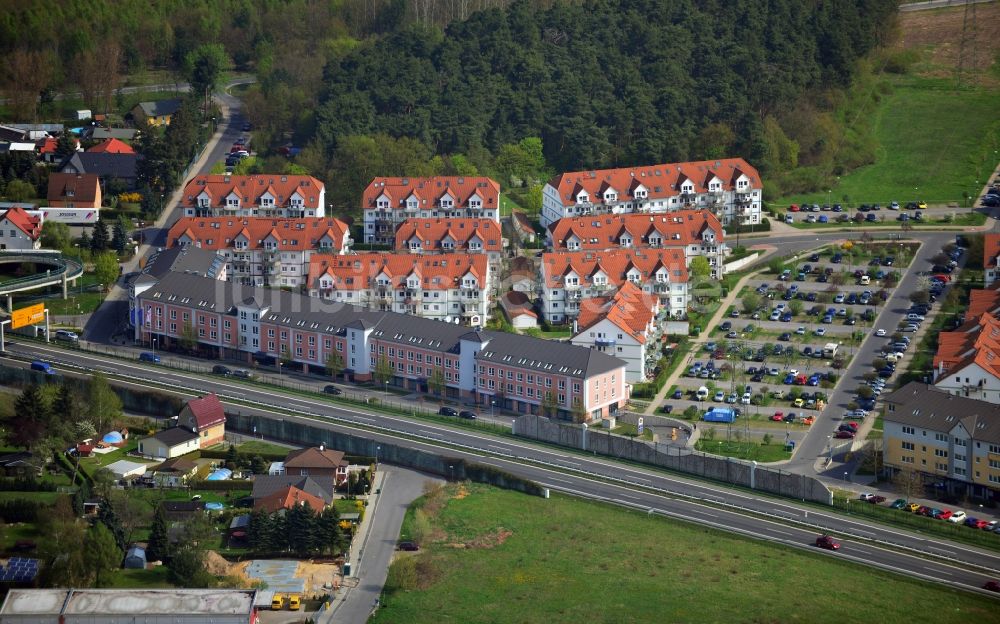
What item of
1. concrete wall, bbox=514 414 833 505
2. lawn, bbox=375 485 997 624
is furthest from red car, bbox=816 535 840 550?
concrete wall, bbox=514 414 833 505

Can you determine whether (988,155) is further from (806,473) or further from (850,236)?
(806,473)

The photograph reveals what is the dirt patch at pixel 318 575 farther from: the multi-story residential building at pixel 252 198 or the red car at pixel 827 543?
the multi-story residential building at pixel 252 198

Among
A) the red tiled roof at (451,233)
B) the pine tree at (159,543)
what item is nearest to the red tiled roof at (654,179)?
the red tiled roof at (451,233)

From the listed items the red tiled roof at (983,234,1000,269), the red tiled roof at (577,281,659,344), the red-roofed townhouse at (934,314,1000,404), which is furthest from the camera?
the red tiled roof at (983,234,1000,269)

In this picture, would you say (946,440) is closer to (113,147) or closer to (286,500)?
(286,500)

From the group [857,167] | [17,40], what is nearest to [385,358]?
[857,167]

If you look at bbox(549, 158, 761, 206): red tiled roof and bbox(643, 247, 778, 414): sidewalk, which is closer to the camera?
bbox(643, 247, 778, 414): sidewalk

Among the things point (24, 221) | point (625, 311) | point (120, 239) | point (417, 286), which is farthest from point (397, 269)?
point (24, 221)

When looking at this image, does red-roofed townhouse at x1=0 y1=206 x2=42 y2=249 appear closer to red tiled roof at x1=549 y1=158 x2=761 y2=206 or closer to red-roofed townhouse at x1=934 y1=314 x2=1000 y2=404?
red tiled roof at x1=549 y1=158 x2=761 y2=206
